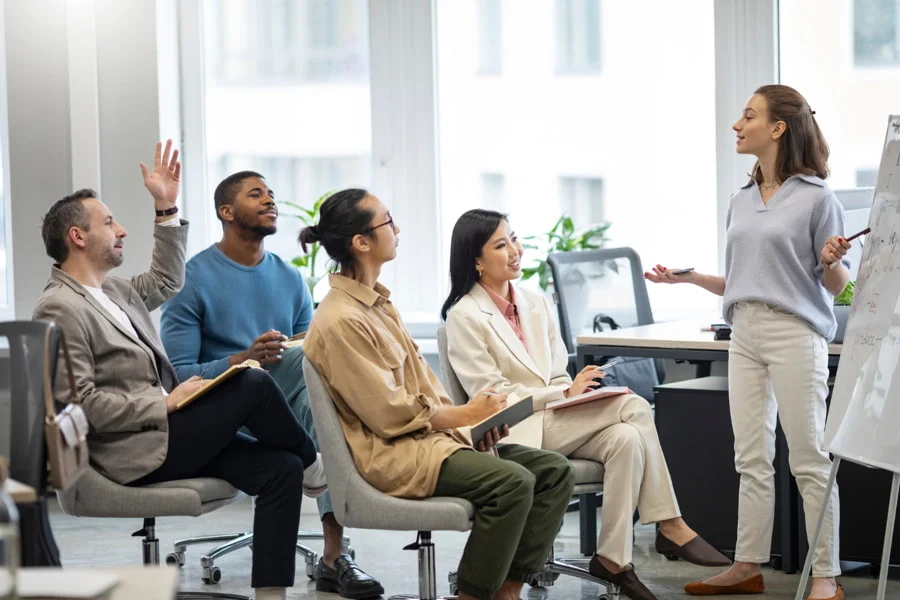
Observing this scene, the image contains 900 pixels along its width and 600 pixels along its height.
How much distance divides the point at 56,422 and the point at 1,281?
340 centimetres

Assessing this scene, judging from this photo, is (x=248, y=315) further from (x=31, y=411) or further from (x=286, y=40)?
(x=286, y=40)

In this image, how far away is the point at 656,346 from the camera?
12.7 ft

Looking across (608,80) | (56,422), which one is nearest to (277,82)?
(608,80)

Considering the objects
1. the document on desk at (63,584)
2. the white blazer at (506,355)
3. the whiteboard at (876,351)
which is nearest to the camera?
the document on desk at (63,584)

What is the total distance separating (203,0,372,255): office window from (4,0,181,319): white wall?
1.69 ft

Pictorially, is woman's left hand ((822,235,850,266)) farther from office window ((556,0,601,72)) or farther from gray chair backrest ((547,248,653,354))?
office window ((556,0,601,72))

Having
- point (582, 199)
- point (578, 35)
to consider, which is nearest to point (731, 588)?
point (582, 199)

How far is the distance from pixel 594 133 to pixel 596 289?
0.99 meters

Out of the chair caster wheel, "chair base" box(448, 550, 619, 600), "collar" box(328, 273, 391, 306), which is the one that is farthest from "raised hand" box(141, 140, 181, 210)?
"chair base" box(448, 550, 619, 600)

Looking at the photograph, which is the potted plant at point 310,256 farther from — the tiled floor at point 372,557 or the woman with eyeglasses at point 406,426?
the woman with eyeglasses at point 406,426

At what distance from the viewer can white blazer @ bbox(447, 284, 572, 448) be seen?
3400 mm

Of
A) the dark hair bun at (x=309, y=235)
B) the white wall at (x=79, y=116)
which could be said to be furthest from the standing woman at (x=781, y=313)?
the white wall at (x=79, y=116)

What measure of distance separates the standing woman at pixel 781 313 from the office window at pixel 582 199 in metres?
1.85

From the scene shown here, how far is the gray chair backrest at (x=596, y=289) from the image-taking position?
435 centimetres
